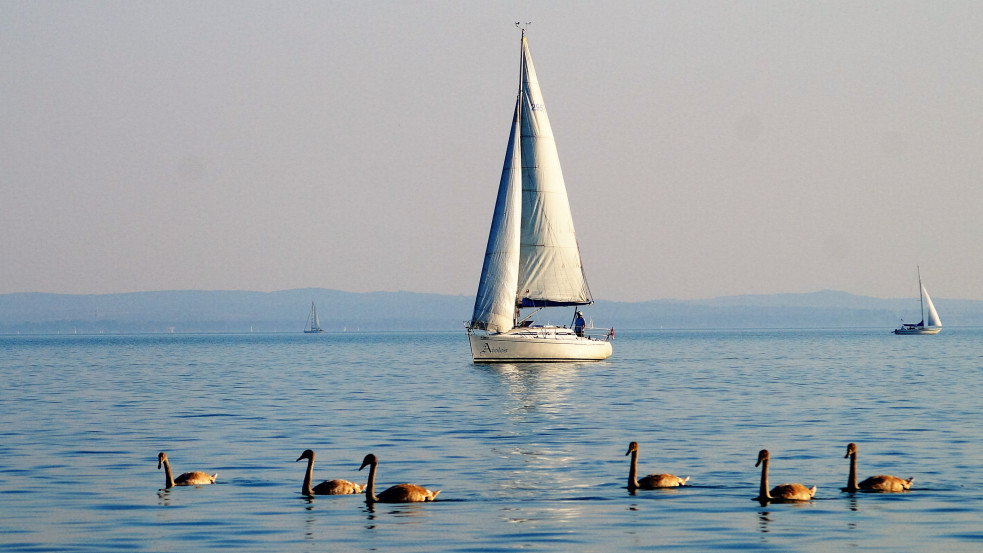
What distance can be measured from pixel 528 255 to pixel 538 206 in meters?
3.16

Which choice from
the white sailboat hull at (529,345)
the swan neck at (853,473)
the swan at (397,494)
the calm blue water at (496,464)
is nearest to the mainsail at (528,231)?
the white sailboat hull at (529,345)

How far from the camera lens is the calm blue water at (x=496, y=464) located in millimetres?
21266

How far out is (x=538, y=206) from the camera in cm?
8288

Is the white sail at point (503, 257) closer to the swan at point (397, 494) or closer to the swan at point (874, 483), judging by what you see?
the swan at point (874, 483)

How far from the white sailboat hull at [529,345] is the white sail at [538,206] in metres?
2.39

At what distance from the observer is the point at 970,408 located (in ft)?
156

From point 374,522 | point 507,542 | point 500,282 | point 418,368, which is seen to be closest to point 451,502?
point 374,522

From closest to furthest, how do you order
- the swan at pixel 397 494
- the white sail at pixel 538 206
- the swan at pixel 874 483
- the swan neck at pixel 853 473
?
the swan at pixel 397 494 < the swan at pixel 874 483 < the swan neck at pixel 853 473 < the white sail at pixel 538 206

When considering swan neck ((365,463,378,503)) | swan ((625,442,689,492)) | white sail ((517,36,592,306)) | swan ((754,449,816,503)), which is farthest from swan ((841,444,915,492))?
white sail ((517,36,592,306))

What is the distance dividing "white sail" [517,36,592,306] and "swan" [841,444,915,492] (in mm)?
57603

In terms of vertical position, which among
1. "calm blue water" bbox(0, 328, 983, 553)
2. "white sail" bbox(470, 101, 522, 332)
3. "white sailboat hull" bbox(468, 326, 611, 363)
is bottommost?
"calm blue water" bbox(0, 328, 983, 553)

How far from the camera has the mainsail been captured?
266 ft

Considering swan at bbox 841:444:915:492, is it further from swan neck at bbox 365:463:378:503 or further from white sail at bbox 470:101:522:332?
white sail at bbox 470:101:522:332

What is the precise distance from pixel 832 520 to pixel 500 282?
193ft
